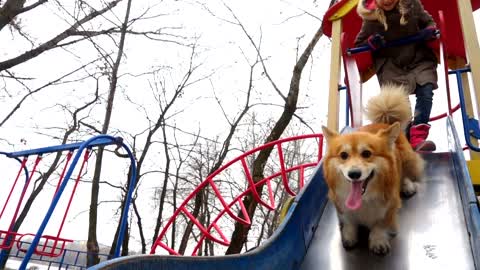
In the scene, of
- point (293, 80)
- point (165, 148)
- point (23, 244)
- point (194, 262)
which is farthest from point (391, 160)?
point (165, 148)

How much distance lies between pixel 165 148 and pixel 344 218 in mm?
12388

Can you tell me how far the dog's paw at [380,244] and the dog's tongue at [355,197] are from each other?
0.24 meters

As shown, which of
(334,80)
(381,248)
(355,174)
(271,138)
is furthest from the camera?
(271,138)

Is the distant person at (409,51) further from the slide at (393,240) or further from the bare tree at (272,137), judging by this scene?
the bare tree at (272,137)

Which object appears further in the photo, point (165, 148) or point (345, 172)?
point (165, 148)

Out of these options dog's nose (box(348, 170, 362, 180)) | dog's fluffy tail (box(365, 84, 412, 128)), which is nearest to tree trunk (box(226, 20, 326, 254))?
dog's fluffy tail (box(365, 84, 412, 128))

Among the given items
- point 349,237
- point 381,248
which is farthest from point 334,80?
point 381,248

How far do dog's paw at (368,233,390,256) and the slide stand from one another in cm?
3

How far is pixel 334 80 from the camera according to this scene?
15.7 ft

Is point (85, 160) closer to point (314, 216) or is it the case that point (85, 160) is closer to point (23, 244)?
point (23, 244)

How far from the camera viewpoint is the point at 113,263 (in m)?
1.16

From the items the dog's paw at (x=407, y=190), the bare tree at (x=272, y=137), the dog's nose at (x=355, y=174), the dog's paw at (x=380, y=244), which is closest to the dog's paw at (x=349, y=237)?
the dog's paw at (x=380, y=244)

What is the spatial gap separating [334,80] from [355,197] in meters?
2.73

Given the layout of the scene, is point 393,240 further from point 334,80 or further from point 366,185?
point 334,80
